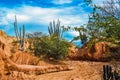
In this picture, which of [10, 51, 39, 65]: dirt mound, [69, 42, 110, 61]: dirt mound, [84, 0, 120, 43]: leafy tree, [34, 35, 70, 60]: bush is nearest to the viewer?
[84, 0, 120, 43]: leafy tree

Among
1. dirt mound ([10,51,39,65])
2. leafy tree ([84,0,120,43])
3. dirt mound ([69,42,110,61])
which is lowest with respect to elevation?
dirt mound ([69,42,110,61])

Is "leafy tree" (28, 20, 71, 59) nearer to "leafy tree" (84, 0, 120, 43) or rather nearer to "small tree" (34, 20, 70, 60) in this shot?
"small tree" (34, 20, 70, 60)

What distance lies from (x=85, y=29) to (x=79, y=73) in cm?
895

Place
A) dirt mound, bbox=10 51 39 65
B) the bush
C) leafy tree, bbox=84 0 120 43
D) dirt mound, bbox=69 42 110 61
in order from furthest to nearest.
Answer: dirt mound, bbox=69 42 110 61 < the bush < dirt mound, bbox=10 51 39 65 < leafy tree, bbox=84 0 120 43

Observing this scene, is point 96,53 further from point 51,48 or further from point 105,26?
point 105,26

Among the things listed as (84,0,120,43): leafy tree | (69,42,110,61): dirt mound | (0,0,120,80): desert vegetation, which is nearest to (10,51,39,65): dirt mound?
(0,0,120,80): desert vegetation

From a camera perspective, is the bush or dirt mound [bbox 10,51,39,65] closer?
dirt mound [bbox 10,51,39,65]

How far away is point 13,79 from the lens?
52.0 ft

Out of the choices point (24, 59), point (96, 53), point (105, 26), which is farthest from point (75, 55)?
point (105, 26)

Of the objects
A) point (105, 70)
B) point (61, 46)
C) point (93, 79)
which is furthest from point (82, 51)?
point (105, 70)

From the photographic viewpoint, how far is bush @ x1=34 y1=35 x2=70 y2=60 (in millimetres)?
26594

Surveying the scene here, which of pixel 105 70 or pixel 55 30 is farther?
pixel 55 30

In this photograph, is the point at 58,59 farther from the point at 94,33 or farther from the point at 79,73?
the point at 94,33

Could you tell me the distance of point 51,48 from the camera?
1055 inches
